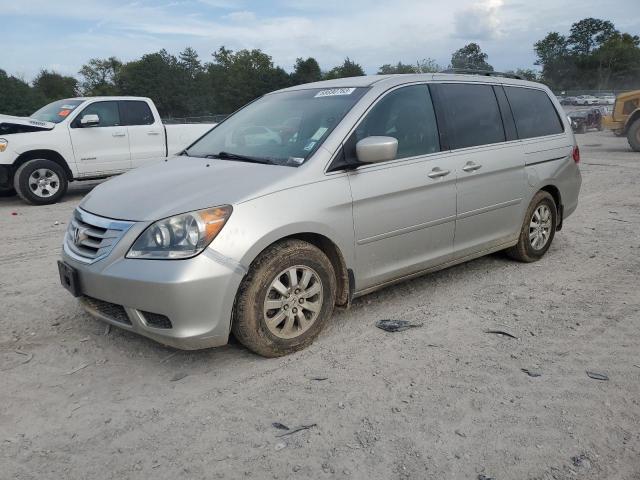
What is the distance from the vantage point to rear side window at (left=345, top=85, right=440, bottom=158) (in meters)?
4.02

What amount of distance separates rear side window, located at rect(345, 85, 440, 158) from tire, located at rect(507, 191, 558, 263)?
150 centimetres

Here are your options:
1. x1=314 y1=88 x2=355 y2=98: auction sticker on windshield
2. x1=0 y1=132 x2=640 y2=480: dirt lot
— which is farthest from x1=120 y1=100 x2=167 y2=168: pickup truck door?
x1=314 y1=88 x2=355 y2=98: auction sticker on windshield

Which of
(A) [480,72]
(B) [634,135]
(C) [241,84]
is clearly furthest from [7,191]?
(C) [241,84]

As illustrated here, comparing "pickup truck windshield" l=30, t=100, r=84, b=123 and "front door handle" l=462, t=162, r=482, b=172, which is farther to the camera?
"pickup truck windshield" l=30, t=100, r=84, b=123

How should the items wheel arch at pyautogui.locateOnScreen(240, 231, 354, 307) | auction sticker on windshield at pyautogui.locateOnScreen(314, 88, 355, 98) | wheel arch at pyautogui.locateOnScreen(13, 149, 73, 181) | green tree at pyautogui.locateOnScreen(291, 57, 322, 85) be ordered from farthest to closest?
green tree at pyautogui.locateOnScreen(291, 57, 322, 85)
wheel arch at pyautogui.locateOnScreen(13, 149, 73, 181)
auction sticker on windshield at pyautogui.locateOnScreen(314, 88, 355, 98)
wheel arch at pyautogui.locateOnScreen(240, 231, 354, 307)

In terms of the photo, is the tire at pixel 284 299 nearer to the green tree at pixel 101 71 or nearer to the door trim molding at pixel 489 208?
the door trim molding at pixel 489 208

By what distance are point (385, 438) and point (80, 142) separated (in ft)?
→ 28.1

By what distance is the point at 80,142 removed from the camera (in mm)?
9609

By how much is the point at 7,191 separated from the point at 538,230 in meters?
8.64

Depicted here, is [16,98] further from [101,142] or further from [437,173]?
[437,173]

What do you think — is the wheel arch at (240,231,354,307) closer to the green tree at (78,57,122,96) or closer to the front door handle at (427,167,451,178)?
the front door handle at (427,167,451,178)

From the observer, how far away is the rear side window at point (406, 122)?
4.02 meters

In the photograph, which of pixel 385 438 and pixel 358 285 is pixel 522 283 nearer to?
pixel 358 285

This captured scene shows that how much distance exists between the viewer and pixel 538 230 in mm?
5488
